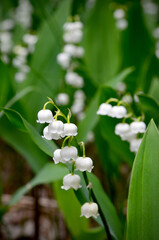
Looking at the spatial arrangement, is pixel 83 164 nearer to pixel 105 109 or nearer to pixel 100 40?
pixel 105 109

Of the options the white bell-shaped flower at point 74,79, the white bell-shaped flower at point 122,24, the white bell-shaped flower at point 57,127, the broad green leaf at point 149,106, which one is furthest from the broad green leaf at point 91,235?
the white bell-shaped flower at point 122,24

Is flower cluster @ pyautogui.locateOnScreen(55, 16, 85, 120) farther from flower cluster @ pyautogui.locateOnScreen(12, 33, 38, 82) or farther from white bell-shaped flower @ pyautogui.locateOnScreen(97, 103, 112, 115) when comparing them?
white bell-shaped flower @ pyautogui.locateOnScreen(97, 103, 112, 115)

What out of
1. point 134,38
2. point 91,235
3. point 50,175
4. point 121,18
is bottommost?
point 91,235

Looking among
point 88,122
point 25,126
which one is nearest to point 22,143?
point 88,122

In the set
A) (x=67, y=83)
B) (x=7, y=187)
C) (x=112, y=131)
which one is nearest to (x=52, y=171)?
(x=112, y=131)

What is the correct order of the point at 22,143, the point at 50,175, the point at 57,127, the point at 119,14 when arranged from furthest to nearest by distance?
the point at 119,14
the point at 22,143
the point at 50,175
the point at 57,127

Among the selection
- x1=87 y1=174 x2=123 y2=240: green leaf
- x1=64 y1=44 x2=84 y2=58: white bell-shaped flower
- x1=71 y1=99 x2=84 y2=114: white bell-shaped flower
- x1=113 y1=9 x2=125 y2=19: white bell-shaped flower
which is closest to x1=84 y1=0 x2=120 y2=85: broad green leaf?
x1=113 y1=9 x2=125 y2=19: white bell-shaped flower

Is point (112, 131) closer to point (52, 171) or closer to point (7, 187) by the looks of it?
point (52, 171)
